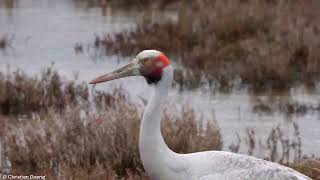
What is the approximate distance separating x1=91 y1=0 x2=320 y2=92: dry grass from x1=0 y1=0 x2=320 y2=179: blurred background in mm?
21

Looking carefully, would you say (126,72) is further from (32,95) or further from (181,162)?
(32,95)

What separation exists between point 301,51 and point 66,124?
580cm

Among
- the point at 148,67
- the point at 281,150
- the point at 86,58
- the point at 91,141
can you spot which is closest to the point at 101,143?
the point at 91,141

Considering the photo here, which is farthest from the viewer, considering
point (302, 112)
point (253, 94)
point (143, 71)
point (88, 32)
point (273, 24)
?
point (88, 32)

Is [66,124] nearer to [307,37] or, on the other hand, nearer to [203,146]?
[203,146]

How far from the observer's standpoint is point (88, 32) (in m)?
17.7

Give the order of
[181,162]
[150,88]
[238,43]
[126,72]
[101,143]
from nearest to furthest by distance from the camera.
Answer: [181,162] < [126,72] < [101,143] < [150,88] < [238,43]

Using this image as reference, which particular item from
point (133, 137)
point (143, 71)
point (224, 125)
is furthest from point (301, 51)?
point (143, 71)

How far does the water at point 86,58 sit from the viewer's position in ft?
36.3

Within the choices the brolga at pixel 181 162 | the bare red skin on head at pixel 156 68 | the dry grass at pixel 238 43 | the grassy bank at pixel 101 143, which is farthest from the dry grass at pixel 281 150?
the dry grass at pixel 238 43

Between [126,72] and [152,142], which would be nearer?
[152,142]

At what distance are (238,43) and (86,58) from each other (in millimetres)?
2304

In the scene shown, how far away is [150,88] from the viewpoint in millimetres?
12789

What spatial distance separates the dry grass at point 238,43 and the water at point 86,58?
474 millimetres
